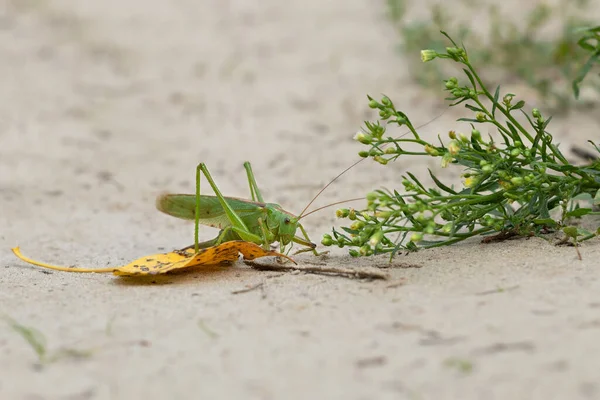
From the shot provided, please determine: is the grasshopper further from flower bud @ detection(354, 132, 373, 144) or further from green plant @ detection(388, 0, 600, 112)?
green plant @ detection(388, 0, 600, 112)

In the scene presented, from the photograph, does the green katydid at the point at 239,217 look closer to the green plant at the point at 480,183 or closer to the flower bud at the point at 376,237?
the green plant at the point at 480,183

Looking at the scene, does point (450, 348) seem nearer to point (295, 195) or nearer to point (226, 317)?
point (226, 317)

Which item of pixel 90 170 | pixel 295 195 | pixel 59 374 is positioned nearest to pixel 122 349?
pixel 59 374

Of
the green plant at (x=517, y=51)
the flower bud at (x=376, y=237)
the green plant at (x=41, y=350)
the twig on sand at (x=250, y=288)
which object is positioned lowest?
the green plant at (x=41, y=350)

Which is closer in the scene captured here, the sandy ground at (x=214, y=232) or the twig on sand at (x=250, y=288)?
the sandy ground at (x=214, y=232)

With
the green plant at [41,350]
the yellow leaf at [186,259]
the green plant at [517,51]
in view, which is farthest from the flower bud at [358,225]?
the green plant at [517,51]

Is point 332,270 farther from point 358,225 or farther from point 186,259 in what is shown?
point 186,259

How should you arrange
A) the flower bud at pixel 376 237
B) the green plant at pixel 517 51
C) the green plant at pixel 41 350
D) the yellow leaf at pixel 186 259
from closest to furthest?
the green plant at pixel 41 350, the flower bud at pixel 376 237, the yellow leaf at pixel 186 259, the green plant at pixel 517 51

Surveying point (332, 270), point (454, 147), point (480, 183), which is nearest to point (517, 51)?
point (480, 183)
